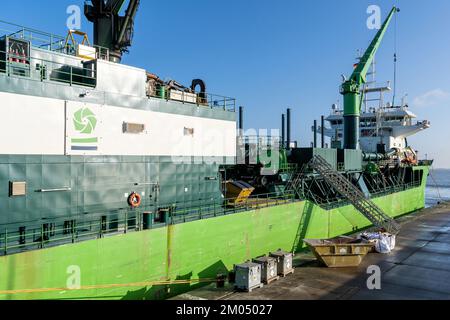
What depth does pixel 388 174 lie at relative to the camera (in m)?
44.2

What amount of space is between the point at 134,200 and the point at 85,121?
374cm

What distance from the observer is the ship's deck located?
14.1 metres

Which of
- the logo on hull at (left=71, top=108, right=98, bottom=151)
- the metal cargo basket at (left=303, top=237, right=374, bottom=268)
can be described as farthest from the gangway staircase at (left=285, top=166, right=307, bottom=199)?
the logo on hull at (left=71, top=108, right=98, bottom=151)

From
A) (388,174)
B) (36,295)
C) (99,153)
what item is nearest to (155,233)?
(99,153)

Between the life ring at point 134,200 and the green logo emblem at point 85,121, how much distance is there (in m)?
3.08

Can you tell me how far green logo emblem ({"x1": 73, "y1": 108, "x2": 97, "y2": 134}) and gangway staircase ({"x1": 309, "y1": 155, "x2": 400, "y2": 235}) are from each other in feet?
58.7

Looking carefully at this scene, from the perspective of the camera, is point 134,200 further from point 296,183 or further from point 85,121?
point 296,183

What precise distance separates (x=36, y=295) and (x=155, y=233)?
4570 mm

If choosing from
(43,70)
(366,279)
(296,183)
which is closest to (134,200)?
(43,70)

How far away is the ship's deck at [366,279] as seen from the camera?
46.4ft

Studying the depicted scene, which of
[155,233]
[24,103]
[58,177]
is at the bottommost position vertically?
[155,233]

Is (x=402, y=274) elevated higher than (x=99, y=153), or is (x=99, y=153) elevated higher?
(x=99, y=153)
